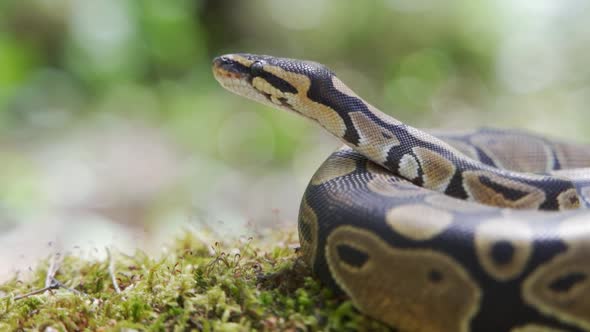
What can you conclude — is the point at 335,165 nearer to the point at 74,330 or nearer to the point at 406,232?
the point at 406,232

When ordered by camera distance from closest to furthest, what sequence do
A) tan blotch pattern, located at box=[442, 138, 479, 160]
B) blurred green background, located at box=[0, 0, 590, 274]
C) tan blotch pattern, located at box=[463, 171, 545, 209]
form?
tan blotch pattern, located at box=[463, 171, 545, 209], tan blotch pattern, located at box=[442, 138, 479, 160], blurred green background, located at box=[0, 0, 590, 274]

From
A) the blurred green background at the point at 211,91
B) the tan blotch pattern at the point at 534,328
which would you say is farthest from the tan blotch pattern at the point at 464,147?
the blurred green background at the point at 211,91

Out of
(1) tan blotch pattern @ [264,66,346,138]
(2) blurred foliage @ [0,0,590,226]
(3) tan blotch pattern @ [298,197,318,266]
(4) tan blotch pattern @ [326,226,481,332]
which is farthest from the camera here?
(2) blurred foliage @ [0,0,590,226]

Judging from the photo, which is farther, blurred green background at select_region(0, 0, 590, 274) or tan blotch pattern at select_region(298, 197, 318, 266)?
blurred green background at select_region(0, 0, 590, 274)

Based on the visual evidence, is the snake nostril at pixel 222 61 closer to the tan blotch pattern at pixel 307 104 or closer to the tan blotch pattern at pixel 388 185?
the tan blotch pattern at pixel 307 104

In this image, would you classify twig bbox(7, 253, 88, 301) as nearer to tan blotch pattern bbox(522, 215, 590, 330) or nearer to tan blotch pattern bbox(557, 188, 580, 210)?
tan blotch pattern bbox(522, 215, 590, 330)

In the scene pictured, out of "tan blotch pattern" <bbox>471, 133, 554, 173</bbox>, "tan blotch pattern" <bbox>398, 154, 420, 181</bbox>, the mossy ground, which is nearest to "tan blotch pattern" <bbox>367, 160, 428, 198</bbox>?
"tan blotch pattern" <bbox>398, 154, 420, 181</bbox>

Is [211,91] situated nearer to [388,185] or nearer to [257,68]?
[257,68]
